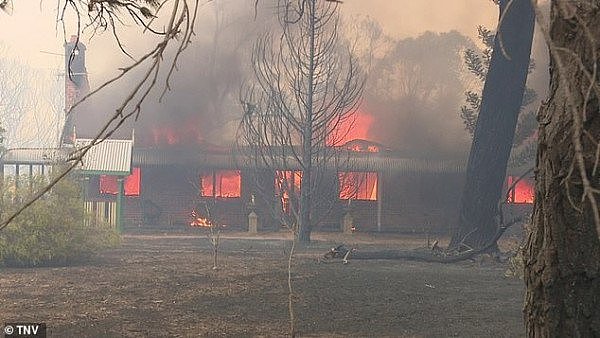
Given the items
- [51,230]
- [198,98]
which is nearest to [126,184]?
[198,98]

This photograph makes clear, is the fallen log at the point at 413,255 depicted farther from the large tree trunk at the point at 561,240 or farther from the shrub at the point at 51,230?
the large tree trunk at the point at 561,240

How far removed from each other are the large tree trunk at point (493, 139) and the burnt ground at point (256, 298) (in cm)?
192

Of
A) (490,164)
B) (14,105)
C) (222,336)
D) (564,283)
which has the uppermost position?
(14,105)

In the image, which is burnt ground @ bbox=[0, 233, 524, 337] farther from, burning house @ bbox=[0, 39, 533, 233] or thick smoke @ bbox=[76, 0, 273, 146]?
thick smoke @ bbox=[76, 0, 273, 146]

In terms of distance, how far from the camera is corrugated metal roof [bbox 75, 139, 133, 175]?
24.6 metres

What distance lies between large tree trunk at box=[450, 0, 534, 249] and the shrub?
884 centimetres

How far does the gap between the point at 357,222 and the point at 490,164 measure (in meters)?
9.94

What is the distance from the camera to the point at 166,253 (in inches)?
687

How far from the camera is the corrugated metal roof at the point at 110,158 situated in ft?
80.6

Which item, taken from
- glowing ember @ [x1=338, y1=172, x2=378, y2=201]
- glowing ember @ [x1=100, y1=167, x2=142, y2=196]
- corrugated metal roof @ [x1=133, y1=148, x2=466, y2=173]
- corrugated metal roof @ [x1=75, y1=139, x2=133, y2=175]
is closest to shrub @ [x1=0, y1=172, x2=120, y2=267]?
corrugated metal roof @ [x1=75, y1=139, x2=133, y2=175]

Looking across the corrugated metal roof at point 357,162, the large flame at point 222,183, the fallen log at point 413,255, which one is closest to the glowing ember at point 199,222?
the large flame at point 222,183

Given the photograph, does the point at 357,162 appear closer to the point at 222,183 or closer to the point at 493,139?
the point at 222,183

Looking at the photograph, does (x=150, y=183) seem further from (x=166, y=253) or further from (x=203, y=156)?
(x=166, y=253)

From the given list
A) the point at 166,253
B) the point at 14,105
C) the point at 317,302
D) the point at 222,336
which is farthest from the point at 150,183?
the point at 14,105
